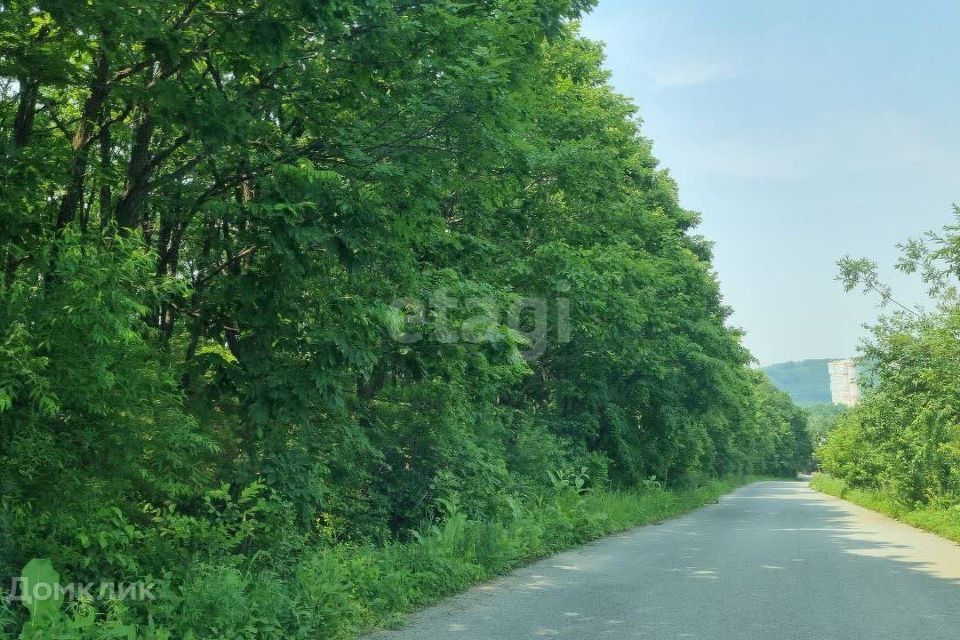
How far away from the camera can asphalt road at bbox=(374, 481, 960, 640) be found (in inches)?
329

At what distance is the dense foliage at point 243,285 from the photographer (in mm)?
6652

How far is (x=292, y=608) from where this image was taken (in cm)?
777

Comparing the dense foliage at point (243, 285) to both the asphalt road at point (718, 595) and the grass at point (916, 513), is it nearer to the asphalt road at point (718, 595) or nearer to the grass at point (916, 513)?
the asphalt road at point (718, 595)

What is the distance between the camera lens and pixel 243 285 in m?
9.23

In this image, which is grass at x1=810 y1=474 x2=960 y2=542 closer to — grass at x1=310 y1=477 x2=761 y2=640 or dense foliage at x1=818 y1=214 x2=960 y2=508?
dense foliage at x1=818 y1=214 x2=960 y2=508

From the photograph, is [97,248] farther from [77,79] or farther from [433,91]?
[433,91]

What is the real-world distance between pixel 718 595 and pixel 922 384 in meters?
15.6

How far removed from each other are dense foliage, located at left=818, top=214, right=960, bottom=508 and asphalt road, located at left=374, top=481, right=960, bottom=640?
4442 millimetres

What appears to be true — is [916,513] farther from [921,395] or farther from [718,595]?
[718,595]

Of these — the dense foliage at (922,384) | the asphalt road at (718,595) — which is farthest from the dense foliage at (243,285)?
the dense foliage at (922,384)

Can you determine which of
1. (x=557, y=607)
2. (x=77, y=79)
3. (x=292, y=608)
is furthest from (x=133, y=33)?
(x=557, y=607)

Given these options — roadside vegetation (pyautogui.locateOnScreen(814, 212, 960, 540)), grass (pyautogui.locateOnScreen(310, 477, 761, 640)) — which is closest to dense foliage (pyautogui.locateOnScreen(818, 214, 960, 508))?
roadside vegetation (pyautogui.locateOnScreen(814, 212, 960, 540))

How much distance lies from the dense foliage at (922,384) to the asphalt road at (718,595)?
14.6ft

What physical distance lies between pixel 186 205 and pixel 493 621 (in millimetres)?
5890
